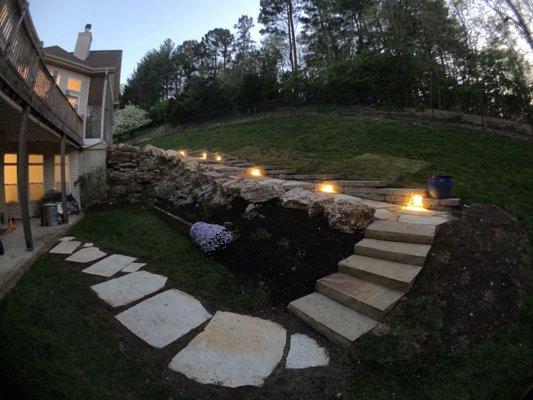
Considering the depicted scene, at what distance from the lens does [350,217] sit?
4.50 metres

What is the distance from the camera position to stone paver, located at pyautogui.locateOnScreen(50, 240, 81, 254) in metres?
5.38

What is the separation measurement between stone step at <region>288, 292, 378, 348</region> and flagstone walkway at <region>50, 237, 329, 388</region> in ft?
0.60

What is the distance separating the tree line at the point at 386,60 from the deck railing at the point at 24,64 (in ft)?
44.7

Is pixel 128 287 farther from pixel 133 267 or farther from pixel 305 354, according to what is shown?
pixel 305 354

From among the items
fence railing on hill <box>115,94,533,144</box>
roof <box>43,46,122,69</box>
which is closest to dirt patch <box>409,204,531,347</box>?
fence railing on hill <box>115,94,533,144</box>

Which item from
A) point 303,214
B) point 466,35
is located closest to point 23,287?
point 303,214

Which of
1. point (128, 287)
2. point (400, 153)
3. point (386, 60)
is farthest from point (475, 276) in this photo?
point (386, 60)

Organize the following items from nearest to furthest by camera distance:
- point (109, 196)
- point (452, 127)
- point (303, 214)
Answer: point (303, 214)
point (109, 196)
point (452, 127)

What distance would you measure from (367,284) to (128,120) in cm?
3378

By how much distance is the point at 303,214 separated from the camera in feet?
17.0

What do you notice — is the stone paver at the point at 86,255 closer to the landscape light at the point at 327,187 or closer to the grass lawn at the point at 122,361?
the grass lawn at the point at 122,361

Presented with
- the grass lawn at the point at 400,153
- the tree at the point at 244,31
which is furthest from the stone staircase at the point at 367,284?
the tree at the point at 244,31

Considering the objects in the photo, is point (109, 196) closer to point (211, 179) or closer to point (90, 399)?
point (211, 179)

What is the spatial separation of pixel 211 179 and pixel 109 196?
444cm
